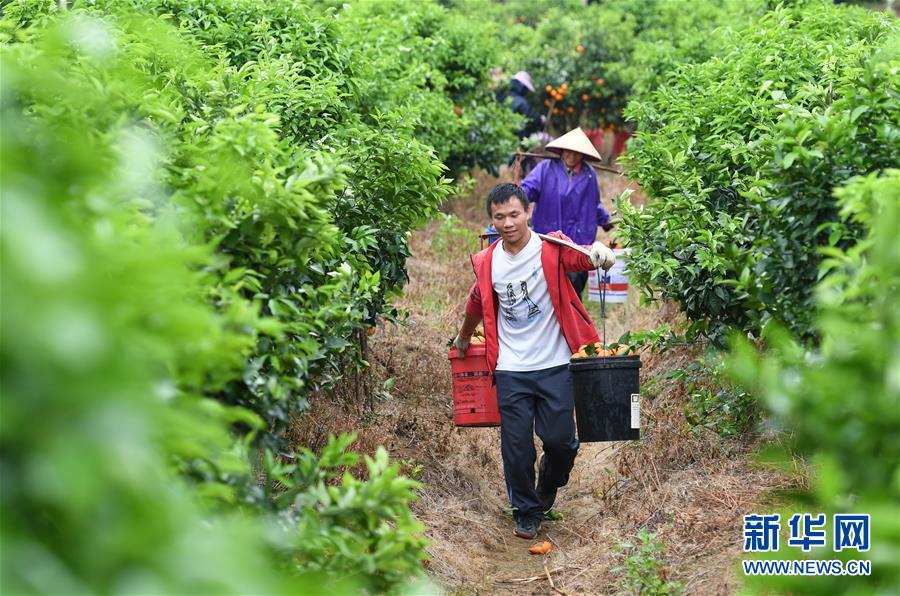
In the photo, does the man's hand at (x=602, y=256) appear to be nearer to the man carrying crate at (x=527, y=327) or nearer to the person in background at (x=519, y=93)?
the man carrying crate at (x=527, y=327)

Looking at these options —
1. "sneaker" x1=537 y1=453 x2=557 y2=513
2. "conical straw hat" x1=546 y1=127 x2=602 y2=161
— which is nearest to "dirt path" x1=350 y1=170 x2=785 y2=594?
"sneaker" x1=537 y1=453 x2=557 y2=513

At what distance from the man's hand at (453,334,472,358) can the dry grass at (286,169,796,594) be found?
0.67 metres

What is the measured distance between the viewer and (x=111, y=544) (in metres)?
1.51

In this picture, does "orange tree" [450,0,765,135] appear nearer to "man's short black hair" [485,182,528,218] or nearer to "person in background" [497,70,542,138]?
"person in background" [497,70,542,138]

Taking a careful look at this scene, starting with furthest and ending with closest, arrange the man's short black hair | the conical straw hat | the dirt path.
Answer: the conical straw hat < the man's short black hair < the dirt path

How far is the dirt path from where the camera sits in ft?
15.7

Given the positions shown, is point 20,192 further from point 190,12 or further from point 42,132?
point 190,12

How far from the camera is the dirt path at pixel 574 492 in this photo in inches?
188

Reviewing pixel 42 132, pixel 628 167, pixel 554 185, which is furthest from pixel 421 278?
pixel 42 132

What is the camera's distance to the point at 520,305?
5.36 m

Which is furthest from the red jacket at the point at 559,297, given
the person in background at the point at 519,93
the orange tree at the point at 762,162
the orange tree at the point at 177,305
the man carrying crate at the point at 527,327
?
the person in background at the point at 519,93

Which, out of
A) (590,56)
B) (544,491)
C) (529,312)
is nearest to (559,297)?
(529,312)

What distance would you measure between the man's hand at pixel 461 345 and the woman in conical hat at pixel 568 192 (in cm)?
264

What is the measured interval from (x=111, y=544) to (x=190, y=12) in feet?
18.5
